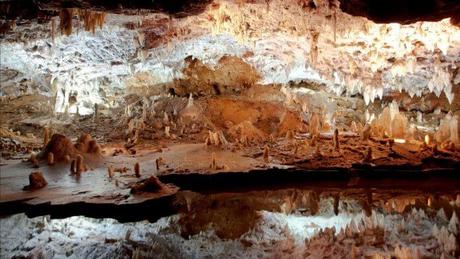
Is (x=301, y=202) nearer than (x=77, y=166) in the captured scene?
Yes

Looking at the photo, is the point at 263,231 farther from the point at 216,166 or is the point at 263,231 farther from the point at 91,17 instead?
the point at 91,17

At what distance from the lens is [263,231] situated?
4.96m

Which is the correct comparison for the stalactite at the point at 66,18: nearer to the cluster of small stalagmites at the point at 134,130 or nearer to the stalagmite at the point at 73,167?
the stalagmite at the point at 73,167

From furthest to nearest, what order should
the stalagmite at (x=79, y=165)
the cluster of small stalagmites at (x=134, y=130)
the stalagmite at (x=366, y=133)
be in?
1. the cluster of small stalagmites at (x=134, y=130)
2. the stalagmite at (x=366, y=133)
3. the stalagmite at (x=79, y=165)

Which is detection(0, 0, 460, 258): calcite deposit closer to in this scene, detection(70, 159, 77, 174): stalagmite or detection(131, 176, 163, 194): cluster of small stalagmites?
detection(131, 176, 163, 194): cluster of small stalagmites

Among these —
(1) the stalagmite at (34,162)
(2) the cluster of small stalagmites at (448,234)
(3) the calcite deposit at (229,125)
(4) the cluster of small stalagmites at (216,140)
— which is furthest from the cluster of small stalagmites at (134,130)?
(2) the cluster of small stalagmites at (448,234)

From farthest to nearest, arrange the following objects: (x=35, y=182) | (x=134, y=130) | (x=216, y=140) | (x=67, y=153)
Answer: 1. (x=134, y=130)
2. (x=216, y=140)
3. (x=67, y=153)
4. (x=35, y=182)

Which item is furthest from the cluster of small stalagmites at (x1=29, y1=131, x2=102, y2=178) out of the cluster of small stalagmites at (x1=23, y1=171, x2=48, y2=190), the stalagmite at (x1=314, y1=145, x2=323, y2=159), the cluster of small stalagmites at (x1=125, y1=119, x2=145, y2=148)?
the stalagmite at (x1=314, y1=145, x2=323, y2=159)

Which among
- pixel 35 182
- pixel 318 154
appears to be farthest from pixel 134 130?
pixel 35 182

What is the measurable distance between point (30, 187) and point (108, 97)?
8.80 m

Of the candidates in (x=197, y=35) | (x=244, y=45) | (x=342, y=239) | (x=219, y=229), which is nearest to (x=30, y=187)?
(x=219, y=229)

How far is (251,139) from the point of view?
11117 mm

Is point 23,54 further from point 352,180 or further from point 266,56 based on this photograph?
point 352,180

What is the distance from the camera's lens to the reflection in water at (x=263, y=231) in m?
4.28
